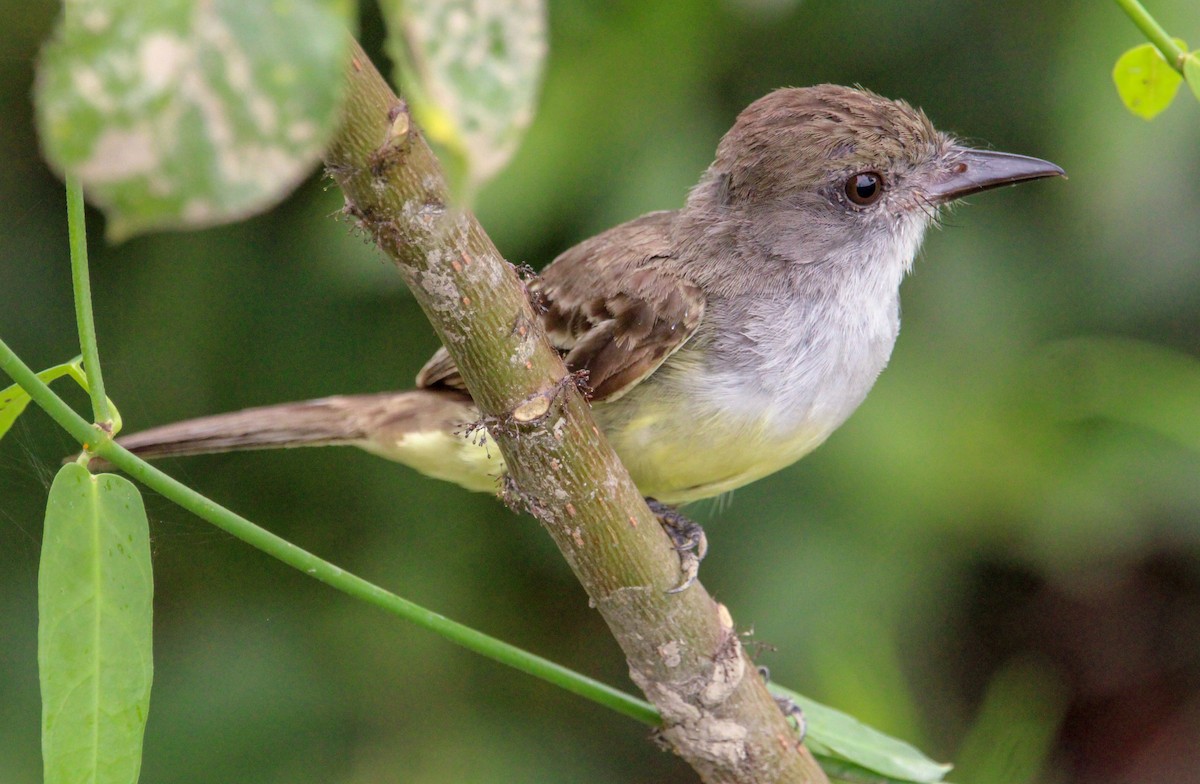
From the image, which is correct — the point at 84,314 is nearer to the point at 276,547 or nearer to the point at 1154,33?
the point at 276,547

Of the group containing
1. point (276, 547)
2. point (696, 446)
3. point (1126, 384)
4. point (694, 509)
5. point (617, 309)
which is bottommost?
point (276, 547)

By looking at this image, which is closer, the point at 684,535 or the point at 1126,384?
the point at 684,535

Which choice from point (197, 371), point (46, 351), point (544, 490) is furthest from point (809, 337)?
point (46, 351)

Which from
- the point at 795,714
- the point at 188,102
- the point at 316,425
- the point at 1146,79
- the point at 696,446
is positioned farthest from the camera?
the point at 316,425

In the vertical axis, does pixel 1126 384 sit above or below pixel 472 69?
above

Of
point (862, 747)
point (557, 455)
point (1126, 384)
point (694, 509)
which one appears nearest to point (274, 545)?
point (557, 455)

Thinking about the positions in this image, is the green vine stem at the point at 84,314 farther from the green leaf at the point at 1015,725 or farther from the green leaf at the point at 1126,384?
the green leaf at the point at 1126,384

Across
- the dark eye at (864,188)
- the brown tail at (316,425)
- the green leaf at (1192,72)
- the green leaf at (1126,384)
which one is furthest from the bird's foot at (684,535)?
the green leaf at (1126,384)
